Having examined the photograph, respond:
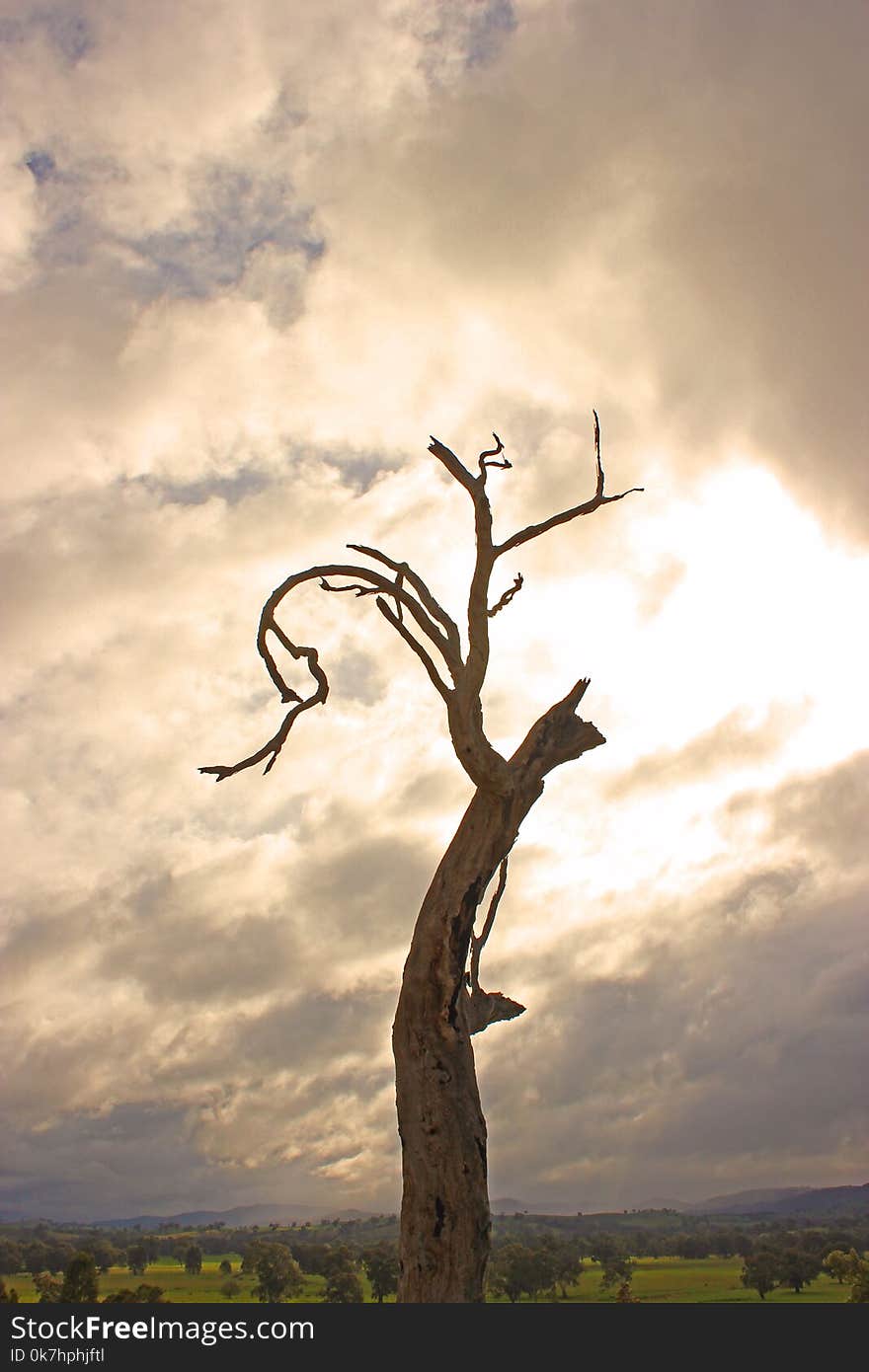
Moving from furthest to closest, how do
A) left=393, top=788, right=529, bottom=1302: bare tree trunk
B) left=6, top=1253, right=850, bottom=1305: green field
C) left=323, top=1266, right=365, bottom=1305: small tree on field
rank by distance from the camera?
left=6, top=1253, right=850, bottom=1305: green field, left=323, top=1266, right=365, bottom=1305: small tree on field, left=393, top=788, right=529, bottom=1302: bare tree trunk

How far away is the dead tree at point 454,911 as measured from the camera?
36.4ft

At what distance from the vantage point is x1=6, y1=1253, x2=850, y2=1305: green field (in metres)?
111

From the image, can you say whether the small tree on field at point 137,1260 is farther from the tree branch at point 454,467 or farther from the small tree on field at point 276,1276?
the tree branch at point 454,467

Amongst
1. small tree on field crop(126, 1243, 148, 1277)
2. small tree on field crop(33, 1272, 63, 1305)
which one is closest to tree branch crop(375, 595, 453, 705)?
small tree on field crop(33, 1272, 63, 1305)

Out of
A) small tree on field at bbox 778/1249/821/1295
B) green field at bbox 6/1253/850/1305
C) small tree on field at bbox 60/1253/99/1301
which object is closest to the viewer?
small tree on field at bbox 60/1253/99/1301

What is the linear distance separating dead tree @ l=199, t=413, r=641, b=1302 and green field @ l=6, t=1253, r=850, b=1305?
329 ft

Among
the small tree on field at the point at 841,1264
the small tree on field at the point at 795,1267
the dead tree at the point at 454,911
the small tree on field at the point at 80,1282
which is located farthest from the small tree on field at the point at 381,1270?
the dead tree at the point at 454,911

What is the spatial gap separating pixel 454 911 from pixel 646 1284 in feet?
432

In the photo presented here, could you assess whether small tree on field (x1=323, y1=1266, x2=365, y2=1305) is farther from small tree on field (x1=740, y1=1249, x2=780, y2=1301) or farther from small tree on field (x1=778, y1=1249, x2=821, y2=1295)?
small tree on field (x1=778, y1=1249, x2=821, y2=1295)

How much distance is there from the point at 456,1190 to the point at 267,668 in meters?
6.69

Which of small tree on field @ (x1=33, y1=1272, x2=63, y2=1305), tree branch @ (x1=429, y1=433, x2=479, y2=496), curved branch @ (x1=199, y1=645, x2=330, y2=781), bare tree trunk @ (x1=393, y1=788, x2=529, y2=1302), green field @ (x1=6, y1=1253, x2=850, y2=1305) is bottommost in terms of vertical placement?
green field @ (x1=6, y1=1253, x2=850, y2=1305)

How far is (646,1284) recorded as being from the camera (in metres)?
122

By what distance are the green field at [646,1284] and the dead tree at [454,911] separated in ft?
329

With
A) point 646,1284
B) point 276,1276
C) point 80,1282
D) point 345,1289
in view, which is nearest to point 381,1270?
point 345,1289
